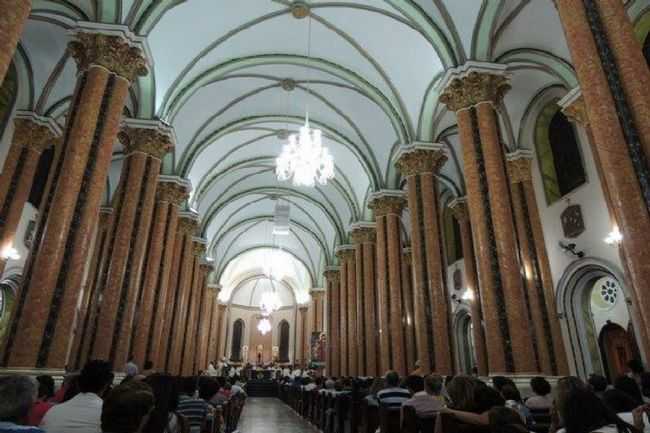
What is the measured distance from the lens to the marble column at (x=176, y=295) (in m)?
13.8

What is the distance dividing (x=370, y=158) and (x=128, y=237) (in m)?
8.37

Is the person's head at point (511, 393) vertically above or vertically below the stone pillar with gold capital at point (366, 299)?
below

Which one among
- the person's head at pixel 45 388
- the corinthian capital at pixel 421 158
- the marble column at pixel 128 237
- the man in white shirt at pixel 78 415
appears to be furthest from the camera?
the corinthian capital at pixel 421 158

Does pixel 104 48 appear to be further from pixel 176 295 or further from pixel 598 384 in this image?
pixel 176 295

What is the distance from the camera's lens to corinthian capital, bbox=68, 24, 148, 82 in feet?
25.1

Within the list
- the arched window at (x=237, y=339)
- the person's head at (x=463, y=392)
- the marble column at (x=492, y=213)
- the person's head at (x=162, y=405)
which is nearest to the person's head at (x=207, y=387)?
the person's head at (x=162, y=405)

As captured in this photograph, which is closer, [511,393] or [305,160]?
[511,393]

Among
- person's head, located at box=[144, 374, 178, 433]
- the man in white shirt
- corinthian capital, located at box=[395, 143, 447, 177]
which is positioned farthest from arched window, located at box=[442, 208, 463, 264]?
the man in white shirt

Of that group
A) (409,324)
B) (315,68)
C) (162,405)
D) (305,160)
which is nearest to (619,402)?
(162,405)

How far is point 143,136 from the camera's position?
1023 cm

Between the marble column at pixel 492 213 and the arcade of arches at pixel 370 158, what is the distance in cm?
4

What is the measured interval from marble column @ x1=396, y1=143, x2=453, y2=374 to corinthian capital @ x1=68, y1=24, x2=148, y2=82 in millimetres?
6759

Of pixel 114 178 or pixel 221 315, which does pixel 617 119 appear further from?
pixel 221 315

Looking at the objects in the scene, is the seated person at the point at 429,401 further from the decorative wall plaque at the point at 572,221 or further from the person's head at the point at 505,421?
the decorative wall plaque at the point at 572,221
